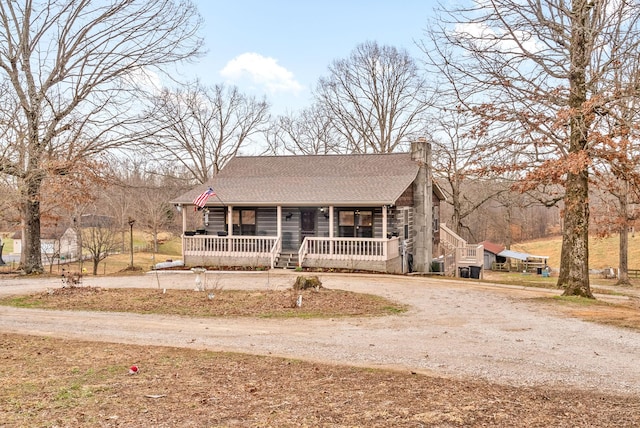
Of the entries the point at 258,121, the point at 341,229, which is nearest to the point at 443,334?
the point at 341,229

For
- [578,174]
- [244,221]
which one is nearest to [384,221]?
[244,221]

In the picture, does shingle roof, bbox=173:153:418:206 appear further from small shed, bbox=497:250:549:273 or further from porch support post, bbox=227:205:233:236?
small shed, bbox=497:250:549:273

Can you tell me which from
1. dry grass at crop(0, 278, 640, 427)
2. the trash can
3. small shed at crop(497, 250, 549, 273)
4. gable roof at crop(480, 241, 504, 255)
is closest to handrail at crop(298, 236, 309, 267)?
the trash can

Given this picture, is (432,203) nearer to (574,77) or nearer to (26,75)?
(574,77)

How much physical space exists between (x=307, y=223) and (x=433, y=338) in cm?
1443

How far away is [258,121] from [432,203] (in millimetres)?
19465

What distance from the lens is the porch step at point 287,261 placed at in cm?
2162

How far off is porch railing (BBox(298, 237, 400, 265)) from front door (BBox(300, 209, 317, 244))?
1163mm

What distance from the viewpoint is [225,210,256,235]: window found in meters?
23.5

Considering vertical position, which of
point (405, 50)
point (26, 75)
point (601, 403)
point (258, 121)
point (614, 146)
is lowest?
point (601, 403)

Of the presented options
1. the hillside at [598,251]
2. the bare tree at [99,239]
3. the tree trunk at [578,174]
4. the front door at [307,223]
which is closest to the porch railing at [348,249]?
the front door at [307,223]

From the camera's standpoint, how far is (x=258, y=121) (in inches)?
1617

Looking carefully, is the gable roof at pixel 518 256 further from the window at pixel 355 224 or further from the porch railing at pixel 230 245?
the porch railing at pixel 230 245

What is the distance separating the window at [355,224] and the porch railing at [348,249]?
98 cm
